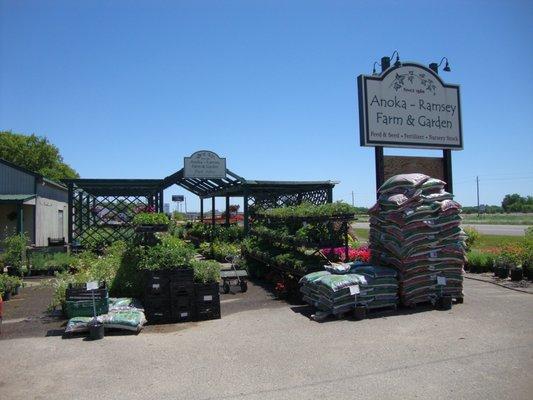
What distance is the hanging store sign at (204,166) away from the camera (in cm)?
1791

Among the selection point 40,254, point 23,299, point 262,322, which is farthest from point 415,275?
point 40,254

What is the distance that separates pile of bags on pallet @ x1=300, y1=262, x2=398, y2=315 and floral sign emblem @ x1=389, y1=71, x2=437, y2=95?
4660 mm

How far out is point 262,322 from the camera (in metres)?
7.96

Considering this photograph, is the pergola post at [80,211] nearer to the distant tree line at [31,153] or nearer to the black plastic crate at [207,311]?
the black plastic crate at [207,311]

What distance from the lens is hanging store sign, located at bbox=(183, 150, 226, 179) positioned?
58.8ft

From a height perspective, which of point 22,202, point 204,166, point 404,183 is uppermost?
point 204,166

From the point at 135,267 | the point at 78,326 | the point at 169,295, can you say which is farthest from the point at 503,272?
the point at 78,326

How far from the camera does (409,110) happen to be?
1098 cm

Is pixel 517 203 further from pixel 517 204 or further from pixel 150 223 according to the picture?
pixel 150 223

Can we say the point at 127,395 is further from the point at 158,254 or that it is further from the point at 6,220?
the point at 6,220

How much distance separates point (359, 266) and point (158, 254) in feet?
13.3

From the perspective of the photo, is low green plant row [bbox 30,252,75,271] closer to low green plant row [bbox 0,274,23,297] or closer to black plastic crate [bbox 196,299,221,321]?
low green plant row [bbox 0,274,23,297]

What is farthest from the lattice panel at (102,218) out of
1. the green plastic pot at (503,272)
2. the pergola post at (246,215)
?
the green plastic pot at (503,272)

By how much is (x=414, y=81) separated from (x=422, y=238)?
428cm
